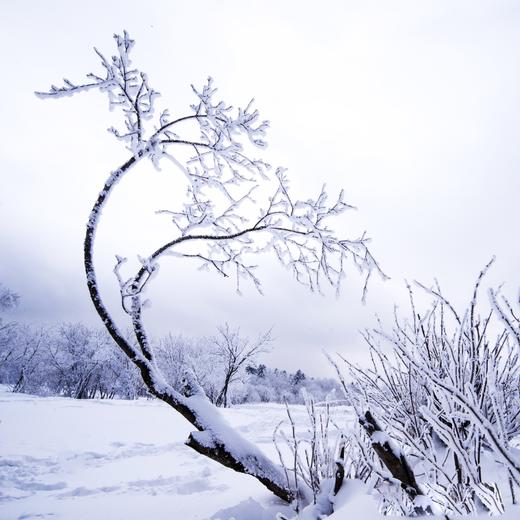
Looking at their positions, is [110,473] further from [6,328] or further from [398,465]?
[6,328]

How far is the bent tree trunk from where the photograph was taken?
117 inches

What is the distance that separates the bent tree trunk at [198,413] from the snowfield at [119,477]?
43cm

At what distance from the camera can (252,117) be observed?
15.1ft

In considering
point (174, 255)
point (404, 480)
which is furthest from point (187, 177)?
point (404, 480)

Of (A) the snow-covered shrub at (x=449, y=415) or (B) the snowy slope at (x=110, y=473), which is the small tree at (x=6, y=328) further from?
(A) the snow-covered shrub at (x=449, y=415)

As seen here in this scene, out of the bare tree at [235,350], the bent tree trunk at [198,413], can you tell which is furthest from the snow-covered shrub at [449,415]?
the bare tree at [235,350]

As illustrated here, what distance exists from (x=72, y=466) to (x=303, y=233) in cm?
610

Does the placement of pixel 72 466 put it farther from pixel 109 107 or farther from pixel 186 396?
pixel 109 107

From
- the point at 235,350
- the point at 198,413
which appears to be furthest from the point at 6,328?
the point at 198,413

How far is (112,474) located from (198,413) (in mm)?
3663

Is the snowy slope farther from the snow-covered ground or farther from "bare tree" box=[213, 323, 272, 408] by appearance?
"bare tree" box=[213, 323, 272, 408]

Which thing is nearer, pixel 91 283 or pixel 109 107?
pixel 91 283

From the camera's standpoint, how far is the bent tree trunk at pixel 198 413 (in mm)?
2961

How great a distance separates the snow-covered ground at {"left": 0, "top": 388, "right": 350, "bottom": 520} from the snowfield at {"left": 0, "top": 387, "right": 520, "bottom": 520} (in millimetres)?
13
